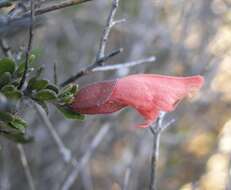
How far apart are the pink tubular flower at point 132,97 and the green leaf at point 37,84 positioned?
0.25ft

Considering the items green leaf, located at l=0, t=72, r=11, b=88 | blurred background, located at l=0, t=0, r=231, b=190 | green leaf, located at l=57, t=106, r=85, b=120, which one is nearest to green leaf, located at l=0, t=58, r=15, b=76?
green leaf, located at l=0, t=72, r=11, b=88

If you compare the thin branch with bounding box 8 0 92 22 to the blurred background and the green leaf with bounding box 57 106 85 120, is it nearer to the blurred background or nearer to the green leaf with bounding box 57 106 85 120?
the green leaf with bounding box 57 106 85 120

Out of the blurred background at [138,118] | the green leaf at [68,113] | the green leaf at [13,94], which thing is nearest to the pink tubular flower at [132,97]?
the green leaf at [68,113]

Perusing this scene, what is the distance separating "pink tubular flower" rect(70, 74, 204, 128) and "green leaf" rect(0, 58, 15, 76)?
0.13 m

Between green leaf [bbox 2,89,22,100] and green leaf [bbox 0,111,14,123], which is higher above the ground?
green leaf [bbox 2,89,22,100]

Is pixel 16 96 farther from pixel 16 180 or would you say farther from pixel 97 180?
pixel 97 180

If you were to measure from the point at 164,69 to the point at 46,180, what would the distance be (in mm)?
815

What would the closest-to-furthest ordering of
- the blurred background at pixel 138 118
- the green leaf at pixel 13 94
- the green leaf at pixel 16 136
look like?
1. the green leaf at pixel 13 94
2. the green leaf at pixel 16 136
3. the blurred background at pixel 138 118

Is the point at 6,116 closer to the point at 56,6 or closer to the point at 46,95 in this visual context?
the point at 46,95

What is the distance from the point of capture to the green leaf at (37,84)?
3.13 feet

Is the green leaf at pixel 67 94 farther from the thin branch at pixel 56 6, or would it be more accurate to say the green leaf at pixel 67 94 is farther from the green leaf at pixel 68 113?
the thin branch at pixel 56 6

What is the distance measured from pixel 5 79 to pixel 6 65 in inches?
0.9

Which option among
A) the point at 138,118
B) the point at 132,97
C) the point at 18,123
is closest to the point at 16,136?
the point at 18,123

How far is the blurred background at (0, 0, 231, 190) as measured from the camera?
2707 mm
